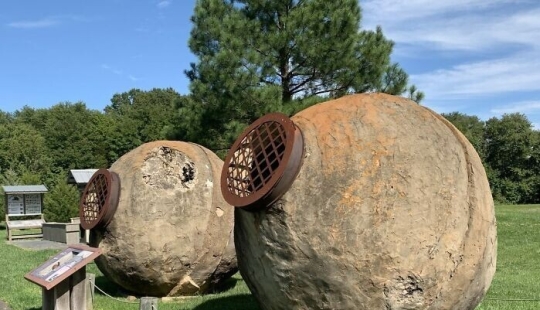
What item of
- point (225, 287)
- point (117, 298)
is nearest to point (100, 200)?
point (117, 298)

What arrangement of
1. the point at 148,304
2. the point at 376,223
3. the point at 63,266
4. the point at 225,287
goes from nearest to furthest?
1. the point at 376,223
2. the point at 148,304
3. the point at 63,266
4. the point at 225,287

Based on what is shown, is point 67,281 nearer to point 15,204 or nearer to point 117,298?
point 117,298

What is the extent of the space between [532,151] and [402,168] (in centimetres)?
4538

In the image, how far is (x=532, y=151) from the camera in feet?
148

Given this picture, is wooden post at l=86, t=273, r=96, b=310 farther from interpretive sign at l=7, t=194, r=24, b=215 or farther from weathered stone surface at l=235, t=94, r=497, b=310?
interpretive sign at l=7, t=194, r=24, b=215

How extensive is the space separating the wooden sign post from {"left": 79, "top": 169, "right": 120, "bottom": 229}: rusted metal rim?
1.02 meters

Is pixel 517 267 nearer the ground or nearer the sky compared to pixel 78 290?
nearer the ground

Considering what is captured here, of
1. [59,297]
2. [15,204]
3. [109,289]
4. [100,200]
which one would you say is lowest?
[109,289]

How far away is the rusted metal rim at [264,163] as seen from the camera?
4262 mm

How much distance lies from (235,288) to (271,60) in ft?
30.0

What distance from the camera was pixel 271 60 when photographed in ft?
54.5

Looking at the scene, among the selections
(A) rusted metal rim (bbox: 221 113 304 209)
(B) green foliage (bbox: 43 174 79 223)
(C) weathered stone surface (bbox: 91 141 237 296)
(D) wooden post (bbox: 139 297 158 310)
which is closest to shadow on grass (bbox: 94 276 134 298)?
(C) weathered stone surface (bbox: 91 141 237 296)

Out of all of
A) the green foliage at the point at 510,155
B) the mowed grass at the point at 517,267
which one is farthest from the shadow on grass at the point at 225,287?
the green foliage at the point at 510,155

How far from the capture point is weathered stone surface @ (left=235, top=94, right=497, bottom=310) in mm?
4156
